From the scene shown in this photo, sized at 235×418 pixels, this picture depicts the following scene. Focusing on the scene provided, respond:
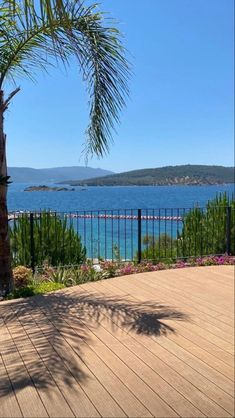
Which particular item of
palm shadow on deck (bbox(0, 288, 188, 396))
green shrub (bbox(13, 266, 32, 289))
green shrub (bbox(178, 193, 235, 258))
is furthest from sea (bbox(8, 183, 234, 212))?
palm shadow on deck (bbox(0, 288, 188, 396))

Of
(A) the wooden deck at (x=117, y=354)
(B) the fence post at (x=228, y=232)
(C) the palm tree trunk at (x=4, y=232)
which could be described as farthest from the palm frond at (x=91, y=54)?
(B) the fence post at (x=228, y=232)

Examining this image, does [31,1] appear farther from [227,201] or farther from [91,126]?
[227,201]

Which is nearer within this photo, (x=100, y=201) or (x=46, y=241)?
(x=46, y=241)

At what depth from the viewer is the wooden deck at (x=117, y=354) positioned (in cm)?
234

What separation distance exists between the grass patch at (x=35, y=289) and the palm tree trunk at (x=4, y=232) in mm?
102

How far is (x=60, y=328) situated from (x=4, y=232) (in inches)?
59.4

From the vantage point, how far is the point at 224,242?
8039 millimetres

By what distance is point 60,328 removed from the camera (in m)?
3.47

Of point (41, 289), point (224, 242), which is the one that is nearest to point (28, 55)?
point (41, 289)

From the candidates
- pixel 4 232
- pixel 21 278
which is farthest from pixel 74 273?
pixel 4 232

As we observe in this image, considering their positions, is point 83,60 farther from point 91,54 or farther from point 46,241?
point 46,241

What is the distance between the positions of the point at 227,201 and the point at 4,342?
6313 mm

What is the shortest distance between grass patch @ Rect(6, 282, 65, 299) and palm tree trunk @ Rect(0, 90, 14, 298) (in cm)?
10

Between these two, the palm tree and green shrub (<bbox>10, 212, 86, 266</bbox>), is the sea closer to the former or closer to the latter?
green shrub (<bbox>10, 212, 86, 266</bbox>)
